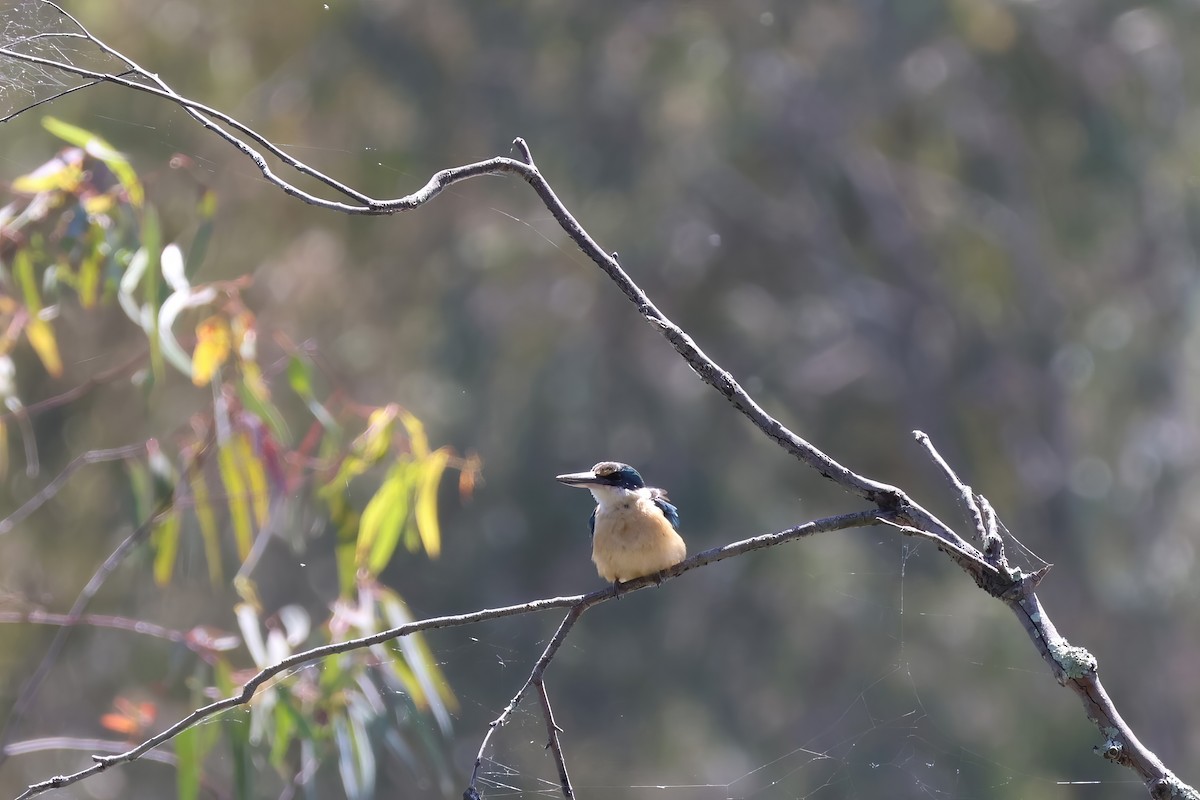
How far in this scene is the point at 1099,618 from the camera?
7.73 metres

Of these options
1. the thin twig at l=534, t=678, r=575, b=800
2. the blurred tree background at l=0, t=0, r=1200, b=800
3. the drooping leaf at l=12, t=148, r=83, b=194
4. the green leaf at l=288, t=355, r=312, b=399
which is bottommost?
the thin twig at l=534, t=678, r=575, b=800

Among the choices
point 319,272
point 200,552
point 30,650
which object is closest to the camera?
point 30,650

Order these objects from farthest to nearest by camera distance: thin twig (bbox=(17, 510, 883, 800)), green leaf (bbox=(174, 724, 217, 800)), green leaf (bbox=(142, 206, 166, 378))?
1. green leaf (bbox=(142, 206, 166, 378))
2. green leaf (bbox=(174, 724, 217, 800))
3. thin twig (bbox=(17, 510, 883, 800))

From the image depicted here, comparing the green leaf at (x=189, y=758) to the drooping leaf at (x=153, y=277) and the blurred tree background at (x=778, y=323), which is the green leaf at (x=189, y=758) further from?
the blurred tree background at (x=778, y=323)

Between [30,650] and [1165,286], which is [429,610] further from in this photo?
[1165,286]

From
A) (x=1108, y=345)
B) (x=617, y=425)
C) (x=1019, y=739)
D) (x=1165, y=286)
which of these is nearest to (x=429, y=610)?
(x=617, y=425)

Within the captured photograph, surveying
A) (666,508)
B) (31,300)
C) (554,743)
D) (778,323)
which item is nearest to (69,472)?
(31,300)

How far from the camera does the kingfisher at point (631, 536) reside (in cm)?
245

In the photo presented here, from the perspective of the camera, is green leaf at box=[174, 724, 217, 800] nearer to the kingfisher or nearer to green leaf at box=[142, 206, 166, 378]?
green leaf at box=[142, 206, 166, 378]

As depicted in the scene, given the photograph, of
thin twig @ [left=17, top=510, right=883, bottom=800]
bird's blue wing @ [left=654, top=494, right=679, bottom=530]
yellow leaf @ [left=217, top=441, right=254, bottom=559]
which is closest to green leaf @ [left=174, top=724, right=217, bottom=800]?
yellow leaf @ [left=217, top=441, right=254, bottom=559]

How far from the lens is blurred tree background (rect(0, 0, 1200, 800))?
777 centimetres

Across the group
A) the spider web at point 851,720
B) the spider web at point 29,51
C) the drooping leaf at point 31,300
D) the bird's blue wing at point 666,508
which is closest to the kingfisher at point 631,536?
Result: the bird's blue wing at point 666,508

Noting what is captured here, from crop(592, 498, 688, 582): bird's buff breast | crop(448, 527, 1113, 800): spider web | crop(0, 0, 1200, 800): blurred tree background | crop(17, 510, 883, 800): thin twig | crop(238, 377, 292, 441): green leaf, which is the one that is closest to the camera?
crop(17, 510, 883, 800): thin twig

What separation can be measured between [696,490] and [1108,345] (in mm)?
2722
